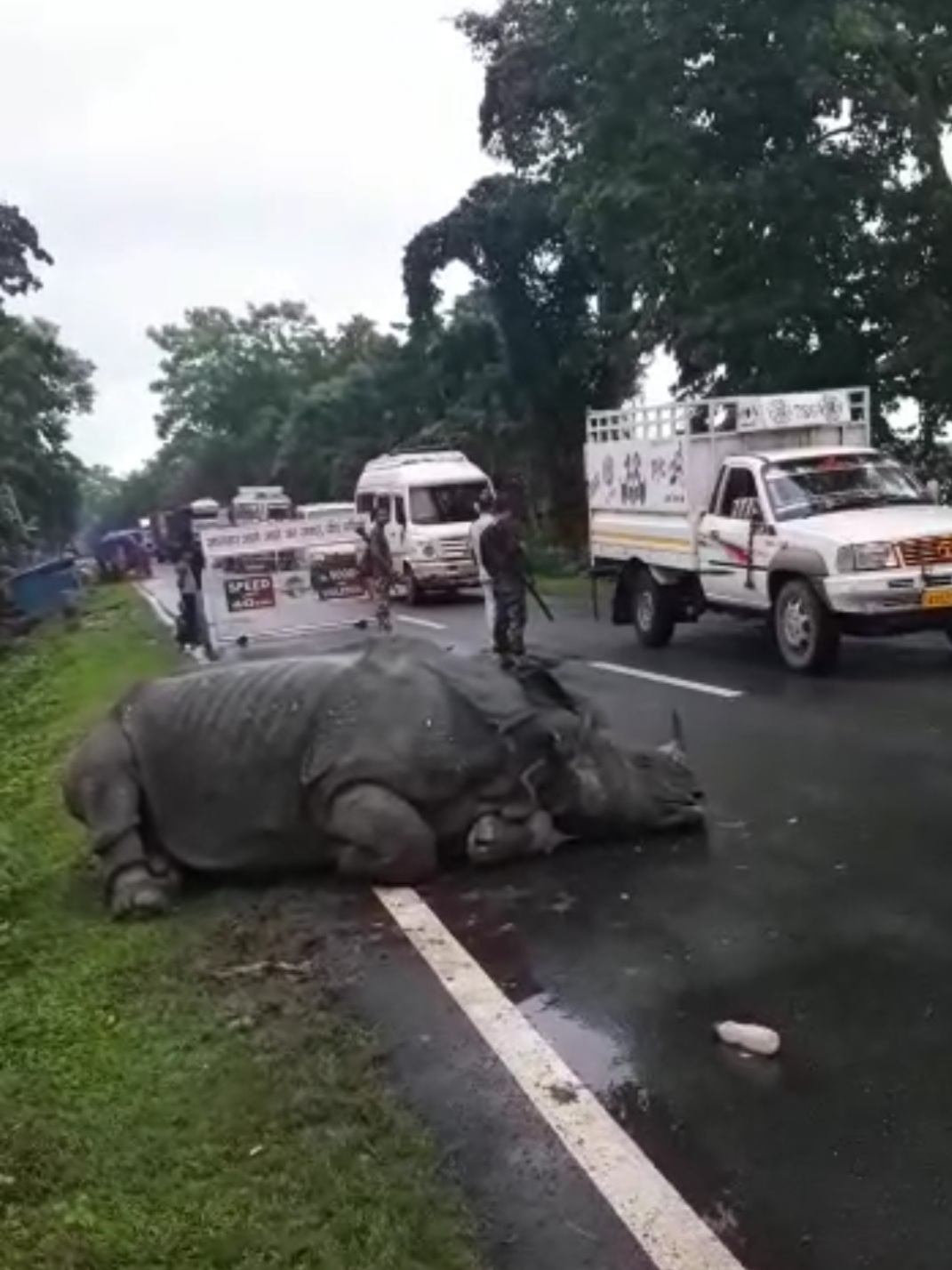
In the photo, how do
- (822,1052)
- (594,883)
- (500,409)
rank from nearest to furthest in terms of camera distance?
1. (822,1052)
2. (594,883)
3. (500,409)

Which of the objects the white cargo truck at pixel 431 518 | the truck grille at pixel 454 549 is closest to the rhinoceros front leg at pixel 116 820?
the white cargo truck at pixel 431 518

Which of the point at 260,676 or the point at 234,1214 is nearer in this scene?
the point at 234,1214

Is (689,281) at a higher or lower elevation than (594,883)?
higher

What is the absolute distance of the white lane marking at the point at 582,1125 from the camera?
383 centimetres

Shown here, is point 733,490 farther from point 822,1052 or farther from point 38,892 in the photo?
point 822,1052

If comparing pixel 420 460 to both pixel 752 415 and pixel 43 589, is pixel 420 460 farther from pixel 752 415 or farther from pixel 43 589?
pixel 752 415

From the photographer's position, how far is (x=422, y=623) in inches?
934

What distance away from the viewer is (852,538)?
13336mm

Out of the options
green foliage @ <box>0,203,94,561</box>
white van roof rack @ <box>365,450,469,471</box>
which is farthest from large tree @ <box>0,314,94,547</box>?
white van roof rack @ <box>365,450,469,471</box>

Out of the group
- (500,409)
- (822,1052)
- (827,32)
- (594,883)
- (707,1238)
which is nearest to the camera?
(707,1238)

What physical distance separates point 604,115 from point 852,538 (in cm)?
967

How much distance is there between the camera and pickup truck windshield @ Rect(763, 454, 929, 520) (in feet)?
47.0

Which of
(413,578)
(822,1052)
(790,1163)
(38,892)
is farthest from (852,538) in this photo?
(413,578)

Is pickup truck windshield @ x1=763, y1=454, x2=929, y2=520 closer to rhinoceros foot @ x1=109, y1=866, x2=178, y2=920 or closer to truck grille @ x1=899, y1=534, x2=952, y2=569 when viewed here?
truck grille @ x1=899, y1=534, x2=952, y2=569
